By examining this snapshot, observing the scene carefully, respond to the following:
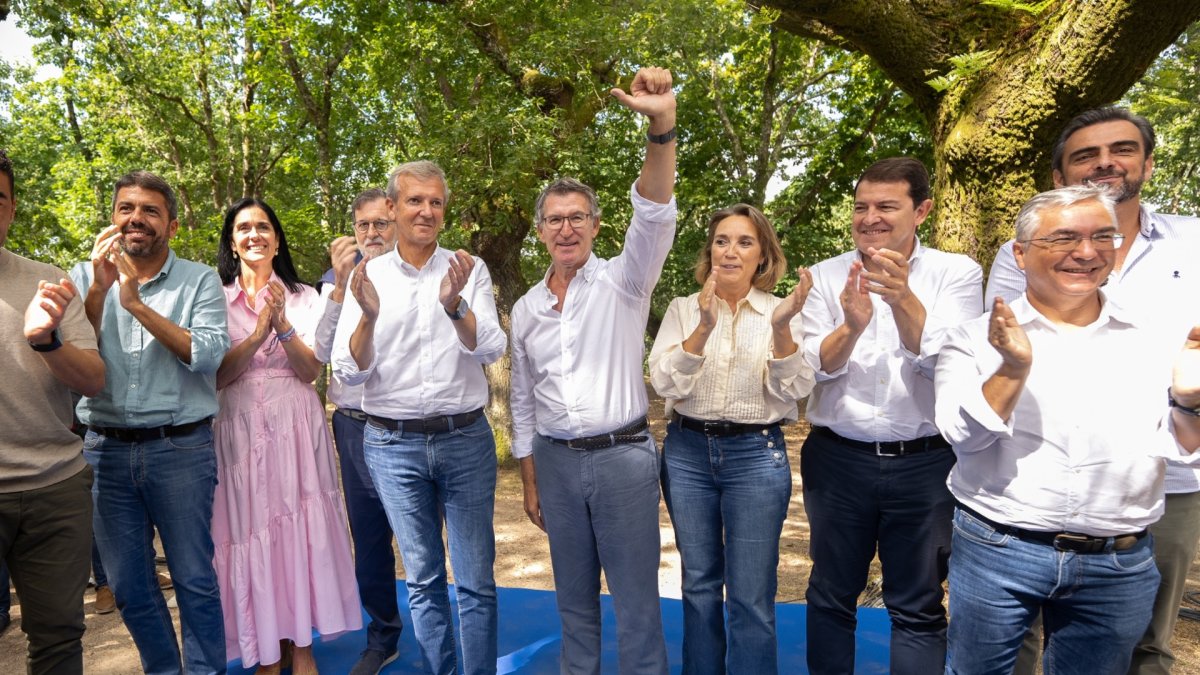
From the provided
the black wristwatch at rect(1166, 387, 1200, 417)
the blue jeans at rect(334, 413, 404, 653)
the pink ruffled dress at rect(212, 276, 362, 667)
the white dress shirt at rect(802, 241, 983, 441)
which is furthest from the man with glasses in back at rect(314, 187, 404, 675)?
the black wristwatch at rect(1166, 387, 1200, 417)

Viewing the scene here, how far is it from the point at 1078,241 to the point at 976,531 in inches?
34.6

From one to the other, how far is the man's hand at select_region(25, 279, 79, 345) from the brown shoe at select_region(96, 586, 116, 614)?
3004mm

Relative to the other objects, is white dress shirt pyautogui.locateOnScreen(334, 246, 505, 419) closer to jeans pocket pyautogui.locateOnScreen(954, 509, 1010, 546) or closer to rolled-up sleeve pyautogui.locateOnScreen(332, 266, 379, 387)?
rolled-up sleeve pyautogui.locateOnScreen(332, 266, 379, 387)

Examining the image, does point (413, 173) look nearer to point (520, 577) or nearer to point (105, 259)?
point (105, 259)

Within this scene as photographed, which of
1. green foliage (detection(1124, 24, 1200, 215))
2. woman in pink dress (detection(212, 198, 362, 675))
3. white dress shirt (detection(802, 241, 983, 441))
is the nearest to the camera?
white dress shirt (detection(802, 241, 983, 441))

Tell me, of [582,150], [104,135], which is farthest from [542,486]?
[104,135]

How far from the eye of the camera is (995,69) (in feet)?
13.1

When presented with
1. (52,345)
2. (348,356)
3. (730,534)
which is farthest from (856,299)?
(52,345)

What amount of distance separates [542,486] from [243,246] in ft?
6.00

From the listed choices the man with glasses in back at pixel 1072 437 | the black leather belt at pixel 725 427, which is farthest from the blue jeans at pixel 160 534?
the man with glasses in back at pixel 1072 437

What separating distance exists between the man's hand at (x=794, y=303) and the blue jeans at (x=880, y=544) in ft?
1.81

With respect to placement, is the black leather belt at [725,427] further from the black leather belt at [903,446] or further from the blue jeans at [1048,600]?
the blue jeans at [1048,600]

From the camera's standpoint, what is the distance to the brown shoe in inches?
187

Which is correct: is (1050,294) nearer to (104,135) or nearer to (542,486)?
(542,486)
